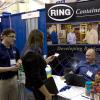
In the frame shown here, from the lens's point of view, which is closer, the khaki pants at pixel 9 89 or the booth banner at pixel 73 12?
the booth banner at pixel 73 12

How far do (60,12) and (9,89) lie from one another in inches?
50.8

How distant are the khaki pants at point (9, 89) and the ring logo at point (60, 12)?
3.38 feet

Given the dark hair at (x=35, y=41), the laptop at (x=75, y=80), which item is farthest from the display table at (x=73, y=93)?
the dark hair at (x=35, y=41)

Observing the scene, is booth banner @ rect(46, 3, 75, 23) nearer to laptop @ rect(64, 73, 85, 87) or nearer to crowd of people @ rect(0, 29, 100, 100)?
crowd of people @ rect(0, 29, 100, 100)

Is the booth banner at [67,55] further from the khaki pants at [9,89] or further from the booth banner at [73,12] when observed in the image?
the khaki pants at [9,89]

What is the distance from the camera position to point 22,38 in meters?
4.28

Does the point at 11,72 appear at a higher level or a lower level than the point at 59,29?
lower

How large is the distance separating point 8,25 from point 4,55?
68.3 inches

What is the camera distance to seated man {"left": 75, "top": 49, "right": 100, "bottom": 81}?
10.2 ft

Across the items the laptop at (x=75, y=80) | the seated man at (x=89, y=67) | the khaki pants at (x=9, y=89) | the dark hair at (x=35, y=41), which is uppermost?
the dark hair at (x=35, y=41)

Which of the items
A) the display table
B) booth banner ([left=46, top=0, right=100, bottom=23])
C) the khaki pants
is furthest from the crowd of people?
booth banner ([left=46, top=0, right=100, bottom=23])

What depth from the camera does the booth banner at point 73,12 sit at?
9.80 ft

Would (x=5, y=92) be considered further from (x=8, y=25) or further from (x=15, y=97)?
(x=8, y=25)

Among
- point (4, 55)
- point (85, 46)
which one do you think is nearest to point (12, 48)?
point (4, 55)
